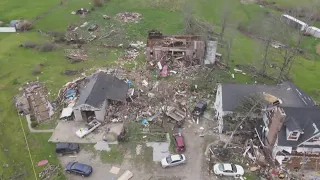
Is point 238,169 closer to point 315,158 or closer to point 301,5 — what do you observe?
point 315,158

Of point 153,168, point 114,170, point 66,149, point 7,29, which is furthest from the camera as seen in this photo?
point 7,29

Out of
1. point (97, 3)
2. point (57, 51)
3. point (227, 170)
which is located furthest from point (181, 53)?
point (97, 3)

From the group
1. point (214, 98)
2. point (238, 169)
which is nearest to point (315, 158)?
point (238, 169)

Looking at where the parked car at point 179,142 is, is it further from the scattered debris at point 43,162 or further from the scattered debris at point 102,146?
the scattered debris at point 43,162

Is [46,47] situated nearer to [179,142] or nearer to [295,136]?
[179,142]

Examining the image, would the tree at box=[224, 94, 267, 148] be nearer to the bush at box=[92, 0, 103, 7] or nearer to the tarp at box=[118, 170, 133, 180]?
the tarp at box=[118, 170, 133, 180]
